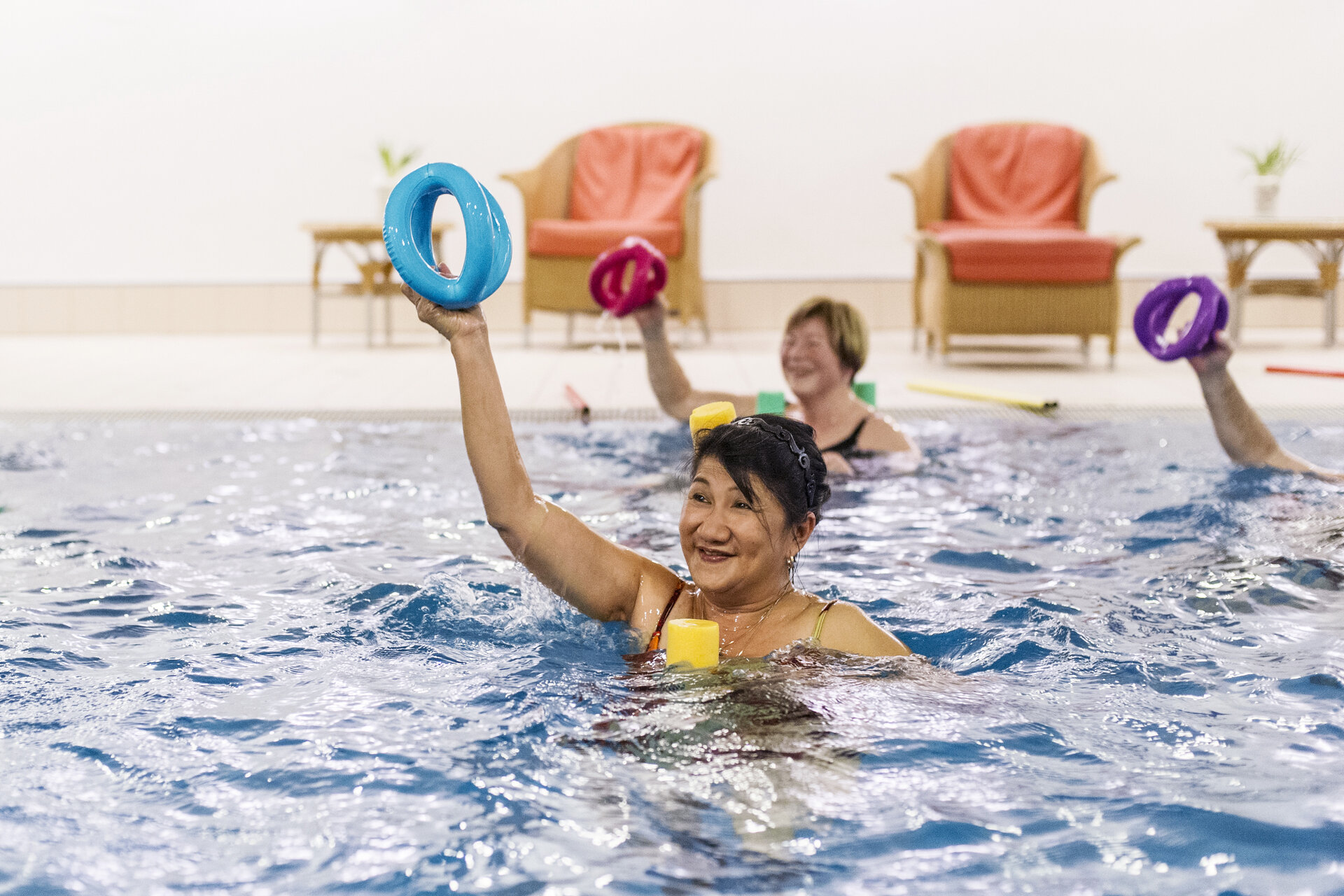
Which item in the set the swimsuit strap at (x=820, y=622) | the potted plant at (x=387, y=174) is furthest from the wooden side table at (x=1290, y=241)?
the swimsuit strap at (x=820, y=622)

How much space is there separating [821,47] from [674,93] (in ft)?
3.82

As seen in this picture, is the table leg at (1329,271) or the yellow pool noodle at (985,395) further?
the table leg at (1329,271)

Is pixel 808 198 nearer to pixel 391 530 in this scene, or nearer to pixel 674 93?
pixel 674 93

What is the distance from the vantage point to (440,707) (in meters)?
2.46

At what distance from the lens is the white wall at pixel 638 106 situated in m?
10.3

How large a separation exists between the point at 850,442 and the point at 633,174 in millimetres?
5230

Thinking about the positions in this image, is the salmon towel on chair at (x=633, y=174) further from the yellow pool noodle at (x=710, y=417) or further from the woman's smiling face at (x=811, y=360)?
the yellow pool noodle at (x=710, y=417)

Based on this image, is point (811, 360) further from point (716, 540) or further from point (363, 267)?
point (363, 267)

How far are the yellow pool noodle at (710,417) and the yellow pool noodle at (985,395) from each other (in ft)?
12.3

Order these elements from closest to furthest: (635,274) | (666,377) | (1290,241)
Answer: (635,274) < (666,377) < (1290,241)

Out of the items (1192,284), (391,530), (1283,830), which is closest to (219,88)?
(391,530)

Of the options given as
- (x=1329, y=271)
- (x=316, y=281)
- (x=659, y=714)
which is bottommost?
→ (x=659, y=714)

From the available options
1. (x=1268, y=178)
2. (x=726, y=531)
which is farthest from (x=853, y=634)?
(x=1268, y=178)

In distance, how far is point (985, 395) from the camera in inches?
254
